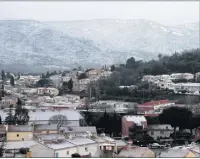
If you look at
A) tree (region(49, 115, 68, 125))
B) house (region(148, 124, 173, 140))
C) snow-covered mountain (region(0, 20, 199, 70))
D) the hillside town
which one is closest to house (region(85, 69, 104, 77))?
the hillside town

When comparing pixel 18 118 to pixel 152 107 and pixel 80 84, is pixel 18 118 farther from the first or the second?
pixel 80 84

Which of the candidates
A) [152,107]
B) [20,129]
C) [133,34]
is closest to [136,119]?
[152,107]

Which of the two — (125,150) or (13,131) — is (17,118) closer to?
(13,131)

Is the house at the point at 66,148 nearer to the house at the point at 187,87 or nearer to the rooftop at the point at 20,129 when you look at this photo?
the rooftop at the point at 20,129

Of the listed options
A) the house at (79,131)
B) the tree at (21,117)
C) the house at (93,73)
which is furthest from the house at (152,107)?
the house at (93,73)

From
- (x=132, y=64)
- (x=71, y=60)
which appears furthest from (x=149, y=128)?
(x=71, y=60)

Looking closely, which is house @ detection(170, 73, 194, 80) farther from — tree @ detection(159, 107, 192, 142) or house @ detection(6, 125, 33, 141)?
house @ detection(6, 125, 33, 141)
